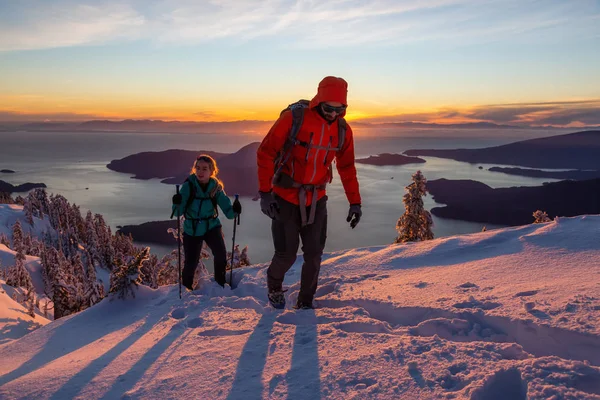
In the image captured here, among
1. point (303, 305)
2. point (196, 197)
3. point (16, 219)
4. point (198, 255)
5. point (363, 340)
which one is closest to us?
point (363, 340)

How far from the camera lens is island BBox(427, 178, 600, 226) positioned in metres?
104

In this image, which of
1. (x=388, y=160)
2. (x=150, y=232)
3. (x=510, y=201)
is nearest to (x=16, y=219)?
(x=150, y=232)

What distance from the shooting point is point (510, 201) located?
114 m

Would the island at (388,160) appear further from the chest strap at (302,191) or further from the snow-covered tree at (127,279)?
the chest strap at (302,191)

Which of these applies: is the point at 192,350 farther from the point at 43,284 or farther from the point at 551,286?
the point at 43,284

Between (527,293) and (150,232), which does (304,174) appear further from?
(150,232)

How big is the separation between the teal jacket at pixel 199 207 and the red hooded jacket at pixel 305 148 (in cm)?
191

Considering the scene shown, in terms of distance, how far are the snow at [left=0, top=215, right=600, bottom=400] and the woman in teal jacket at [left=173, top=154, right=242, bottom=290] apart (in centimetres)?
68

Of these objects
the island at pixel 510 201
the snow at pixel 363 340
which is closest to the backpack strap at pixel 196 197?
the snow at pixel 363 340

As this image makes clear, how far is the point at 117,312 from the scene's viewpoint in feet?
15.8

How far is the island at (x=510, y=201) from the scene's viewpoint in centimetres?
10425

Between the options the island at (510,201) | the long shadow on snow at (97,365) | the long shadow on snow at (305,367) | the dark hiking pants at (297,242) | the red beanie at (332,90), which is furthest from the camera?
the island at (510,201)

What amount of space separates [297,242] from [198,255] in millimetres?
2324

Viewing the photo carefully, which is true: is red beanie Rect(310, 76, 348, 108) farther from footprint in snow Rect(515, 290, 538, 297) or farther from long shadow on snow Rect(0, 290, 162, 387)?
long shadow on snow Rect(0, 290, 162, 387)
